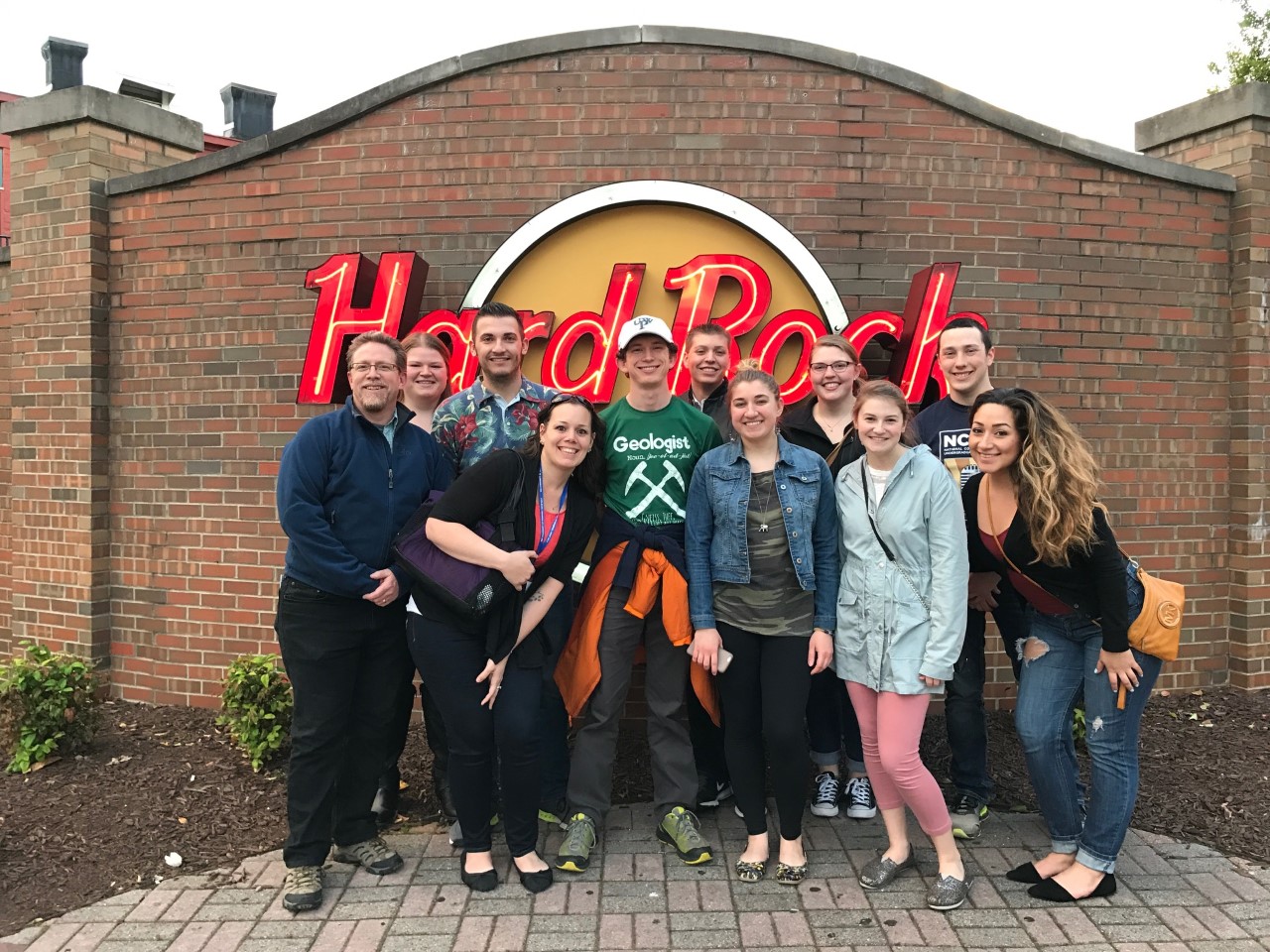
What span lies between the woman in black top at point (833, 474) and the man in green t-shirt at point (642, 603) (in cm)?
59

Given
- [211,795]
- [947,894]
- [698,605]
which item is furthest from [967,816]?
[211,795]

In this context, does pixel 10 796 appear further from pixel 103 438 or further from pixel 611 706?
pixel 611 706

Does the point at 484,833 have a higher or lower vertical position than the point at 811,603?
lower

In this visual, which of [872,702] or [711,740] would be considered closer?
[872,702]

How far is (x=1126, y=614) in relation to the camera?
2.94 m

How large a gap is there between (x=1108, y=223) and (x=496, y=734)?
4.82 m

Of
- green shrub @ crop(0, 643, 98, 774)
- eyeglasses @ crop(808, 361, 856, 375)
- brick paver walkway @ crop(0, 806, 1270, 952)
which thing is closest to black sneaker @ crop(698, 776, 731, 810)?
brick paver walkway @ crop(0, 806, 1270, 952)

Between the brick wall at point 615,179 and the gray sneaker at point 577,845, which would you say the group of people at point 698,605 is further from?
the brick wall at point 615,179

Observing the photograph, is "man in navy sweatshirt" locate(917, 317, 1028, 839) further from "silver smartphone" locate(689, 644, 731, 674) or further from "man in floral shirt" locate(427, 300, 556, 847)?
"man in floral shirt" locate(427, 300, 556, 847)

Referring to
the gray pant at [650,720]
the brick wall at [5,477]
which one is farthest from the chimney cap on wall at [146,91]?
the gray pant at [650,720]

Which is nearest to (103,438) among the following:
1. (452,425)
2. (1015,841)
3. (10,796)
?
(10,796)

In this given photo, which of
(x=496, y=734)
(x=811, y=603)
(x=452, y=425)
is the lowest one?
(x=496, y=734)

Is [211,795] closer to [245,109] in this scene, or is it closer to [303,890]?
[303,890]

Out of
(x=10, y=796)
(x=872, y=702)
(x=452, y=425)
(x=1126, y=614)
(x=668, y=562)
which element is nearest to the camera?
(x=1126, y=614)
